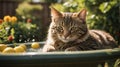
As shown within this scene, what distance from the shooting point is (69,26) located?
3.53 meters

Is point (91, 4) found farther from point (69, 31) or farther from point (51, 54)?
point (51, 54)

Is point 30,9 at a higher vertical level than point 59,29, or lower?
lower

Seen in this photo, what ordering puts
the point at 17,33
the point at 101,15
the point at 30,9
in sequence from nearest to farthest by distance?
the point at 17,33 → the point at 101,15 → the point at 30,9

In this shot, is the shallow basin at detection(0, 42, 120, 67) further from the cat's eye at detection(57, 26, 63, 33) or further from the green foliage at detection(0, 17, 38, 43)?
the green foliage at detection(0, 17, 38, 43)

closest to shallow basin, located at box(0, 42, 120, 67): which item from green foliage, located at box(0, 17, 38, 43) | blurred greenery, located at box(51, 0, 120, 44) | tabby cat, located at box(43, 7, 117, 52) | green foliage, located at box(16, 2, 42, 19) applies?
tabby cat, located at box(43, 7, 117, 52)

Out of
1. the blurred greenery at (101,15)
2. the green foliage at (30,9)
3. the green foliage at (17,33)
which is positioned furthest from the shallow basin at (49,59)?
the green foliage at (30,9)

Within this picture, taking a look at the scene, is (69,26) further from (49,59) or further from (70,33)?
(49,59)

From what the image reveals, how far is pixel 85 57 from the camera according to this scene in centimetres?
255

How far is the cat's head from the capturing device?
3.52 m

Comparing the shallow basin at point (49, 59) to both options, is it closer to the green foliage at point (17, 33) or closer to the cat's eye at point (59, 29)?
the cat's eye at point (59, 29)

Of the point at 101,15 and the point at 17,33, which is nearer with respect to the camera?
the point at 17,33

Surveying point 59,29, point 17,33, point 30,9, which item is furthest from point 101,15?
point 30,9

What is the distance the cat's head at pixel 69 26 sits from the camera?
11.5ft

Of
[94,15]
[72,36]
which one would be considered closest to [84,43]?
[72,36]
